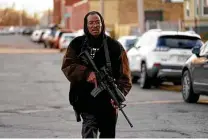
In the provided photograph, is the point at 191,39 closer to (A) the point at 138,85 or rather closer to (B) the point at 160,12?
(A) the point at 138,85

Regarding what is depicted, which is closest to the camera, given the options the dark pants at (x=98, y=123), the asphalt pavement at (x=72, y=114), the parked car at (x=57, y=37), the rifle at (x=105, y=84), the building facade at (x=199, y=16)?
the rifle at (x=105, y=84)

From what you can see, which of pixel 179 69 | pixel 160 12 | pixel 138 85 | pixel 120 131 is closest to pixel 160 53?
pixel 179 69

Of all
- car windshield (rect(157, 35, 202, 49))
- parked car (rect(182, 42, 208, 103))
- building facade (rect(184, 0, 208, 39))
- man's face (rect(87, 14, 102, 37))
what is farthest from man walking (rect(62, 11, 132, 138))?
building facade (rect(184, 0, 208, 39))

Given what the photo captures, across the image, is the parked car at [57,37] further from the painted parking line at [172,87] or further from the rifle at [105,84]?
the rifle at [105,84]

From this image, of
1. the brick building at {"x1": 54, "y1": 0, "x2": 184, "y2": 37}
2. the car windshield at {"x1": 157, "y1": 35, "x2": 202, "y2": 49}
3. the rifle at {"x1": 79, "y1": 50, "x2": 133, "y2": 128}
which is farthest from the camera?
the brick building at {"x1": 54, "y1": 0, "x2": 184, "y2": 37}

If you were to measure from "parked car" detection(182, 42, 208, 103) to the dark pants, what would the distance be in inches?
322

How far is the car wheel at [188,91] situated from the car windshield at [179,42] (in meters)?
3.19

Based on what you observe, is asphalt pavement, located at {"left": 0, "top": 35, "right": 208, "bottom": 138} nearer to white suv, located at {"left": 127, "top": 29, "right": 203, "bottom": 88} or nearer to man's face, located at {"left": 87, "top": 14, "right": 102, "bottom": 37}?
white suv, located at {"left": 127, "top": 29, "right": 203, "bottom": 88}

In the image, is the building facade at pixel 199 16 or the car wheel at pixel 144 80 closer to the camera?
the car wheel at pixel 144 80

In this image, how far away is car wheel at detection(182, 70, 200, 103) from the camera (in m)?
16.4

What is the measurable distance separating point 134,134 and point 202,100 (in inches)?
257

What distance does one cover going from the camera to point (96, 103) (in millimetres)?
7348

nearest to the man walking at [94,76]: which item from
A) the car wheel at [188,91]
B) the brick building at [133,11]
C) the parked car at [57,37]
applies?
the car wheel at [188,91]

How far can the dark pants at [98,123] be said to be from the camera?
7.39 m
